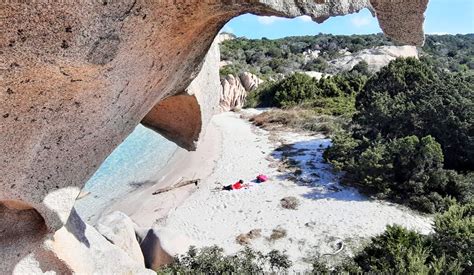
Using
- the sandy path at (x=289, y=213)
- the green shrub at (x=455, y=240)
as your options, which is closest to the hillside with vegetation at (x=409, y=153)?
the green shrub at (x=455, y=240)

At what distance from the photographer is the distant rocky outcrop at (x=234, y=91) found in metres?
28.6

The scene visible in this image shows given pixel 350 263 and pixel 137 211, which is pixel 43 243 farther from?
pixel 137 211

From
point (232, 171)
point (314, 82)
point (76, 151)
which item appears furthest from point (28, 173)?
point (314, 82)

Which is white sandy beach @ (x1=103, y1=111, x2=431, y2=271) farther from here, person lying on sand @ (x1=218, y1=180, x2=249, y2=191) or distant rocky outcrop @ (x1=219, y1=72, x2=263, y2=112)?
distant rocky outcrop @ (x1=219, y1=72, x2=263, y2=112)

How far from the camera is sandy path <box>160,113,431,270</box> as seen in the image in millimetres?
10259

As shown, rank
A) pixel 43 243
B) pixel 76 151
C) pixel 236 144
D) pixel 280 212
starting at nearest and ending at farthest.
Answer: pixel 76 151 < pixel 43 243 < pixel 280 212 < pixel 236 144

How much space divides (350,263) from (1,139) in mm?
6943

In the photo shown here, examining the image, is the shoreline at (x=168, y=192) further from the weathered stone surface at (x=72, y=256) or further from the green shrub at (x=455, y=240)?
the weathered stone surface at (x=72, y=256)

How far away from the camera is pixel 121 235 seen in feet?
22.8

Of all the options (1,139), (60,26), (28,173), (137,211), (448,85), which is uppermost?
(60,26)

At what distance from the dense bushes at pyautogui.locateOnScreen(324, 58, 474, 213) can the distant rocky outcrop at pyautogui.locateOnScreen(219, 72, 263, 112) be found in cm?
1274

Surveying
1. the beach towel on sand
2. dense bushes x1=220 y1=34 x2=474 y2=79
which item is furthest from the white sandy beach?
dense bushes x1=220 y1=34 x2=474 y2=79

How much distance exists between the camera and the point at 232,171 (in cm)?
1548

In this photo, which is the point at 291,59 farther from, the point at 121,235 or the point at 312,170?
the point at 121,235
